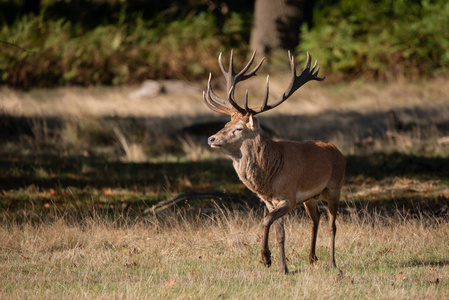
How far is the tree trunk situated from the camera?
71.4 ft

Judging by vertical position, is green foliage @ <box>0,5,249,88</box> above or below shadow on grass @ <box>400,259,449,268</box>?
below

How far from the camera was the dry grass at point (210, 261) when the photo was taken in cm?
586

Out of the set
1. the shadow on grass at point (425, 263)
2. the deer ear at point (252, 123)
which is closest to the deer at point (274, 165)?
the deer ear at point (252, 123)

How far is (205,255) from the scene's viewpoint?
7.27 meters

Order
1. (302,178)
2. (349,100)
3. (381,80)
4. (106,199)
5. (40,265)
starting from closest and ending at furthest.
A: (302,178), (40,265), (106,199), (349,100), (381,80)

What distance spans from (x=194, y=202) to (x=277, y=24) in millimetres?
12965

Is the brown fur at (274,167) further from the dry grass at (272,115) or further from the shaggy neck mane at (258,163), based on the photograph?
the dry grass at (272,115)

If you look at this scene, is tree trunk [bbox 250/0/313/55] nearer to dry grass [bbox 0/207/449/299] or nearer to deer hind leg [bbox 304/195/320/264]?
dry grass [bbox 0/207/449/299]

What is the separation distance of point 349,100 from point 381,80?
195 centimetres

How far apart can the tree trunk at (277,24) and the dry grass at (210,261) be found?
13.7 m

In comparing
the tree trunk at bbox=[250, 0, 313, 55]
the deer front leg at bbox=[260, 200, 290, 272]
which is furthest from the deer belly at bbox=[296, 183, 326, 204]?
the tree trunk at bbox=[250, 0, 313, 55]

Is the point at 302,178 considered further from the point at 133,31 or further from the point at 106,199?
the point at 133,31

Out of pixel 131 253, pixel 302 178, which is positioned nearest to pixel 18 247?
pixel 131 253

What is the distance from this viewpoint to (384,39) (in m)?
19.8
